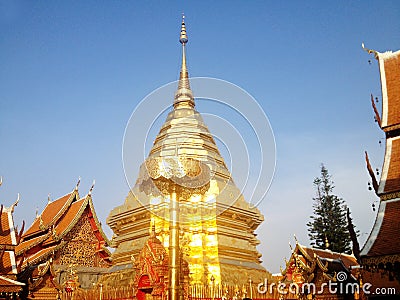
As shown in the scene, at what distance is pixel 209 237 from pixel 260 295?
3.21m

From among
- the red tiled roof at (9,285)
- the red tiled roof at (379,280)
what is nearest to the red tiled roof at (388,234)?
the red tiled roof at (379,280)

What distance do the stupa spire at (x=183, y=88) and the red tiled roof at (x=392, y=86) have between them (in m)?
10.5

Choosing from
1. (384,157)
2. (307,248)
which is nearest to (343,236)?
(307,248)

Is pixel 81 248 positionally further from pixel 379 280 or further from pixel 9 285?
pixel 379 280

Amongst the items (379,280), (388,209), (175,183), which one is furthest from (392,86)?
(175,183)

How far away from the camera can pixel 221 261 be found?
14.3 metres

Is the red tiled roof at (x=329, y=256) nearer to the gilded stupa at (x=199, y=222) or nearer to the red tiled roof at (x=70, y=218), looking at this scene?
the gilded stupa at (x=199, y=222)

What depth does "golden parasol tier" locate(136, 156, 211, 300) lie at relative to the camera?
24.0ft

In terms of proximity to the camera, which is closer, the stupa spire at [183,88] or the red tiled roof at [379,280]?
the red tiled roof at [379,280]

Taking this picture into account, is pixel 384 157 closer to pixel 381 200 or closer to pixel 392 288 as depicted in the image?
pixel 381 200

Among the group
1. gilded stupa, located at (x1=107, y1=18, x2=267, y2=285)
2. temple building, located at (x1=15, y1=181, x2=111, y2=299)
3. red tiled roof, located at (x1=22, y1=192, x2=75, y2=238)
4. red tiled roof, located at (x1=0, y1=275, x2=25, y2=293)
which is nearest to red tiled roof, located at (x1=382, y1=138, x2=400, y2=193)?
gilded stupa, located at (x1=107, y1=18, x2=267, y2=285)

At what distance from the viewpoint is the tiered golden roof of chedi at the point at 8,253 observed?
472 inches

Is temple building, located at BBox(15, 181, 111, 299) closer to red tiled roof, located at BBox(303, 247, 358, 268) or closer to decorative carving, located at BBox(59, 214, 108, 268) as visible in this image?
decorative carving, located at BBox(59, 214, 108, 268)

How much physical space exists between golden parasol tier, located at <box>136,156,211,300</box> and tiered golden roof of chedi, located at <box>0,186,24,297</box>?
20.4ft
